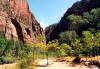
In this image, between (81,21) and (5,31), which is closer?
(5,31)

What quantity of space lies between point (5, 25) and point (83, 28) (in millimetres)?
28626

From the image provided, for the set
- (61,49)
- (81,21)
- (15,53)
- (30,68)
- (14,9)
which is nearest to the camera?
(30,68)

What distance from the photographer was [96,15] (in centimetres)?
3388

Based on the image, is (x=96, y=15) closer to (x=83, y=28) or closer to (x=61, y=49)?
(x=83, y=28)

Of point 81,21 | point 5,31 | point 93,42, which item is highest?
point 81,21

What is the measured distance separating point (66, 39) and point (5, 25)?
711 inches

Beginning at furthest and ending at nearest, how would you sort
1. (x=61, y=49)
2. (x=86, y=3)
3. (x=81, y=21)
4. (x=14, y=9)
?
1. (x=86, y=3)
2. (x=14, y=9)
3. (x=81, y=21)
4. (x=61, y=49)

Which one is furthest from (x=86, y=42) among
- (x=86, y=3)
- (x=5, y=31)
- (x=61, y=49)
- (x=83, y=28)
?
(x=86, y=3)

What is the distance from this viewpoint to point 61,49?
2272cm

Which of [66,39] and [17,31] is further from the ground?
[17,31]

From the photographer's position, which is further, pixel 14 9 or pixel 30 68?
pixel 14 9

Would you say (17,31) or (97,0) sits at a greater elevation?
(97,0)

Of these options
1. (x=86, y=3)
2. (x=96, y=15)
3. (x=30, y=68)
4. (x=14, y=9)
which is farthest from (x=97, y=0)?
(x=30, y=68)

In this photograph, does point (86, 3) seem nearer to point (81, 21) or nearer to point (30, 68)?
point (81, 21)
